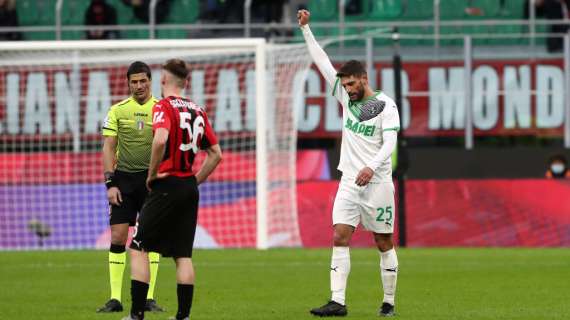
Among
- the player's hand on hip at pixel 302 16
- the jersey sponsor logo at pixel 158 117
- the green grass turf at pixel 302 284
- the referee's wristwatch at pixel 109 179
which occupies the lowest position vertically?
the green grass turf at pixel 302 284

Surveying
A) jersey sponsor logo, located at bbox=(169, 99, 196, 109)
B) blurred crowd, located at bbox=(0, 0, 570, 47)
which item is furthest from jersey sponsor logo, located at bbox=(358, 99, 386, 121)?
blurred crowd, located at bbox=(0, 0, 570, 47)

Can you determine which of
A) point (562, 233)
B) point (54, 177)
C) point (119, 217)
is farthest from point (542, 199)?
point (119, 217)

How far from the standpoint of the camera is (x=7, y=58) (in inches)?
872

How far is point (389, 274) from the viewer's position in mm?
11156

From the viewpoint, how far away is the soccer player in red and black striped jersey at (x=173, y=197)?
31.9ft

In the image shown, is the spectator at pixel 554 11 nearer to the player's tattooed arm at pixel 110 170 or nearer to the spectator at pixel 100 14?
the spectator at pixel 100 14

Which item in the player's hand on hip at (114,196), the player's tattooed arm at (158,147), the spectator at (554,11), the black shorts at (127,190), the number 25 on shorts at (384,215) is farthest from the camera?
the spectator at (554,11)

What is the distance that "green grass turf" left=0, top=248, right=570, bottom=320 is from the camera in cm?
1147

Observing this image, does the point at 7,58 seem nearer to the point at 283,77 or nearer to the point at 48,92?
the point at 48,92

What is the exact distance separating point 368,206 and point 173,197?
6.69 ft

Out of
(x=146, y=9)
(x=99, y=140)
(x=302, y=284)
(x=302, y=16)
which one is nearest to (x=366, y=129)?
(x=302, y=16)

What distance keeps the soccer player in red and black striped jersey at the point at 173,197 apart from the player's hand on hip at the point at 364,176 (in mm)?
1432

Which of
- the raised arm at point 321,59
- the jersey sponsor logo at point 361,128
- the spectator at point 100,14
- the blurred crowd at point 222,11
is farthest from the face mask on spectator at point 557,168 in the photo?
the jersey sponsor logo at point 361,128

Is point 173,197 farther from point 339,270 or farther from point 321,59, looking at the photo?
point 321,59
